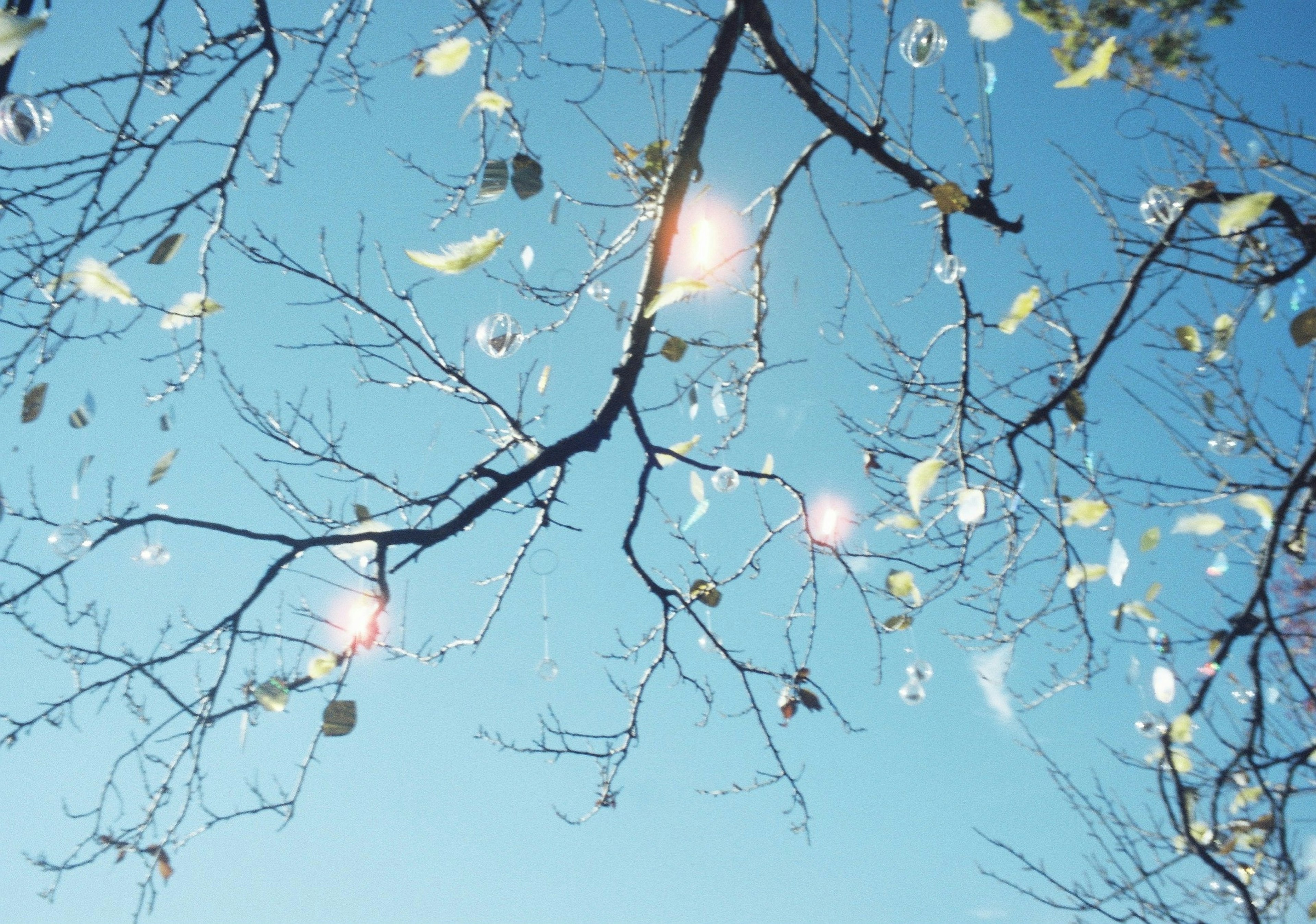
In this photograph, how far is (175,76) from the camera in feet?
6.80

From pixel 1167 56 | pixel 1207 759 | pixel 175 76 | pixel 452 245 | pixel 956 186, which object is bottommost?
pixel 1207 759

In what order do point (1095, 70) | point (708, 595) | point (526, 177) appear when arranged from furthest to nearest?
1. point (708, 595)
2. point (526, 177)
3. point (1095, 70)

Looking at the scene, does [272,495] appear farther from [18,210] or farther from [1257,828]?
[1257,828]

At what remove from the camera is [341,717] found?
2184 mm

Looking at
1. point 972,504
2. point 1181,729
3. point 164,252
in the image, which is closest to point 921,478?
point 972,504

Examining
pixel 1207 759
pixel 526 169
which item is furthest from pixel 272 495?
pixel 1207 759

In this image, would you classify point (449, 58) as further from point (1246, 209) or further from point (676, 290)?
point (1246, 209)

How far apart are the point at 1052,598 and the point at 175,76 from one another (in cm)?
295

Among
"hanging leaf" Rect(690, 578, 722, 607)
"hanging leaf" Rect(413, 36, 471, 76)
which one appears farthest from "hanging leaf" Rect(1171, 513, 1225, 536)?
"hanging leaf" Rect(413, 36, 471, 76)

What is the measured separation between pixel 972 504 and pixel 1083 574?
0.43 metres

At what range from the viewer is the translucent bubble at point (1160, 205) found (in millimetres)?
2592

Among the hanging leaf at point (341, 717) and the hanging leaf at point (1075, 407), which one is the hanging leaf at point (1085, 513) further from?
the hanging leaf at point (341, 717)

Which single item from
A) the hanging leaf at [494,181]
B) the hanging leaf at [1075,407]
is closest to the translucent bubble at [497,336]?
the hanging leaf at [494,181]

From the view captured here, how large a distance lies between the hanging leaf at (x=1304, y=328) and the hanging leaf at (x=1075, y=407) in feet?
2.58
